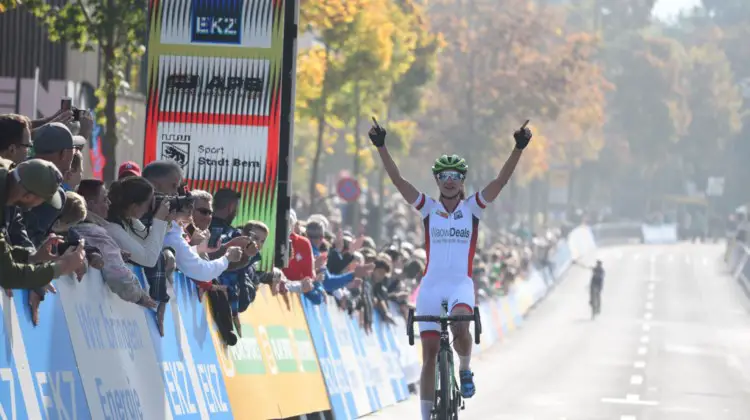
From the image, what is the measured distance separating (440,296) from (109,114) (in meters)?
9.88

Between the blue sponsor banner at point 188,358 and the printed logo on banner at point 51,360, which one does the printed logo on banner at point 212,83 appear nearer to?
the blue sponsor banner at point 188,358

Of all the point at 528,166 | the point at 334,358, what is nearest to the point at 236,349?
the point at 334,358

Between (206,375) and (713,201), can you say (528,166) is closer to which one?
(713,201)

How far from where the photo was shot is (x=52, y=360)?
370 inches

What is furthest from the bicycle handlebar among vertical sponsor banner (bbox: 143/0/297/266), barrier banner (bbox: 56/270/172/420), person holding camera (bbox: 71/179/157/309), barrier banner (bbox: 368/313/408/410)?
barrier banner (bbox: 368/313/408/410)

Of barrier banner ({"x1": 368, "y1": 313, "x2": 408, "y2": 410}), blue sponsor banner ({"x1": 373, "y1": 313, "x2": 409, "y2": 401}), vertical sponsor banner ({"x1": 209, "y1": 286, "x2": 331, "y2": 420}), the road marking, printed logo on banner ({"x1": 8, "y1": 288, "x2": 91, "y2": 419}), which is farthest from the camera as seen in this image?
the road marking

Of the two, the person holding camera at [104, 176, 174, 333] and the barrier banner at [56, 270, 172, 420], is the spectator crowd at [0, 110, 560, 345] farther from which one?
the barrier banner at [56, 270, 172, 420]

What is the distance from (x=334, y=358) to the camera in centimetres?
1759

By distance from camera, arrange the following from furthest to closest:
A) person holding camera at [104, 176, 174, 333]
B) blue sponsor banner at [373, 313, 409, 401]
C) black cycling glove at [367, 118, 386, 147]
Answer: blue sponsor banner at [373, 313, 409, 401], black cycling glove at [367, 118, 386, 147], person holding camera at [104, 176, 174, 333]

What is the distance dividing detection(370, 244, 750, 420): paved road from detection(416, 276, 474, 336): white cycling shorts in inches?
234

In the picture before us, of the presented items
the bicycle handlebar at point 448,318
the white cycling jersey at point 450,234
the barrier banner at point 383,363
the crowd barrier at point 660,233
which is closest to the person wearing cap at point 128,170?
the white cycling jersey at point 450,234

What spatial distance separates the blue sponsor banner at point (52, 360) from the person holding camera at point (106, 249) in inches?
29.1

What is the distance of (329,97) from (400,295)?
2314cm

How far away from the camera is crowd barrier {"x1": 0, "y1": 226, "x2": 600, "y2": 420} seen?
9.16 metres
